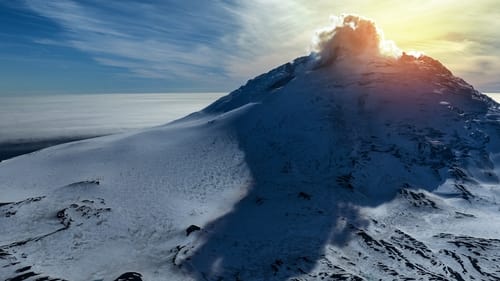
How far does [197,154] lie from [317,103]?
147 feet

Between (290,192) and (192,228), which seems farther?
(290,192)

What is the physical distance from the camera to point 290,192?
90938 millimetres

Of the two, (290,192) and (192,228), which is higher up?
(290,192)

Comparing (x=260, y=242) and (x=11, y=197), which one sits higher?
(x=11, y=197)

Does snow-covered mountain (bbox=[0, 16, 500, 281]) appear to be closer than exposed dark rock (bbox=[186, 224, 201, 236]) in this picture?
Yes

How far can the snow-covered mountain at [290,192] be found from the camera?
65562 millimetres

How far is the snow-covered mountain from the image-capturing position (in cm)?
6556

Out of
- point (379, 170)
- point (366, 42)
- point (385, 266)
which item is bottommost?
point (385, 266)

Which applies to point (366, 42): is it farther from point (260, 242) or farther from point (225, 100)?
point (260, 242)

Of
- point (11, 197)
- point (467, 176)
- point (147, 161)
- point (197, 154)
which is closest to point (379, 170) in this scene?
point (467, 176)

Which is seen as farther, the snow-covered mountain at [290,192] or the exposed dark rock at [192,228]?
the exposed dark rock at [192,228]

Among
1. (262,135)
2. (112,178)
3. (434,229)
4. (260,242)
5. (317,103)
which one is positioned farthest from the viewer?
(317,103)

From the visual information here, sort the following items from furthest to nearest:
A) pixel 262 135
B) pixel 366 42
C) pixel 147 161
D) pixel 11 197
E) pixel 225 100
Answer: pixel 225 100 < pixel 366 42 < pixel 262 135 < pixel 147 161 < pixel 11 197

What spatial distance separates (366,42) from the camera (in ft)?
544
